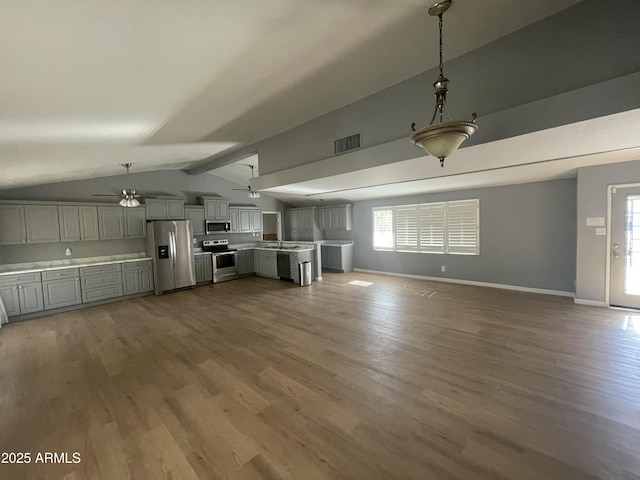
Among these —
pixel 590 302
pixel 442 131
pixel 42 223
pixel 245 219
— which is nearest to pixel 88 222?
pixel 42 223

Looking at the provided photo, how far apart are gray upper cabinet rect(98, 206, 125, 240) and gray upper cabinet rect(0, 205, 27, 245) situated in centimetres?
114

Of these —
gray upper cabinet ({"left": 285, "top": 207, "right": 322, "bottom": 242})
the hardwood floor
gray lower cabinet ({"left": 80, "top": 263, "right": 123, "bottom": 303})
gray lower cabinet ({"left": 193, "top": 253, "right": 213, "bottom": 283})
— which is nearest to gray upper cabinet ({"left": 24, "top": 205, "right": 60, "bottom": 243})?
gray lower cabinet ({"left": 80, "top": 263, "right": 123, "bottom": 303})

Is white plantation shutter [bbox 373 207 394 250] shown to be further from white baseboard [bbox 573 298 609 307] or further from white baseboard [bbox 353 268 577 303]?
white baseboard [bbox 573 298 609 307]

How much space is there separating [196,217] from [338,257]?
442cm

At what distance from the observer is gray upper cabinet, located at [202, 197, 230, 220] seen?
7.48 metres

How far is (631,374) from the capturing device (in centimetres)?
252

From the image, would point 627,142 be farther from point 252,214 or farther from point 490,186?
point 252,214

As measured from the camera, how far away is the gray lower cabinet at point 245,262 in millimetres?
7982

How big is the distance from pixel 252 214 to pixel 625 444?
27.5 feet

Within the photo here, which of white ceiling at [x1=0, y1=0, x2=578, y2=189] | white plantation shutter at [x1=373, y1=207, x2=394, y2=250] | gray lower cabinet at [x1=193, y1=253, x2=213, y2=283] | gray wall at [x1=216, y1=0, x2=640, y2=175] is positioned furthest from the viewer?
white plantation shutter at [x1=373, y1=207, x2=394, y2=250]

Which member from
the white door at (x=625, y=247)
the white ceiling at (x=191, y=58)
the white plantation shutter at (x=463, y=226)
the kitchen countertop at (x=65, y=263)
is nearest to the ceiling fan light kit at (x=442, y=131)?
the white ceiling at (x=191, y=58)

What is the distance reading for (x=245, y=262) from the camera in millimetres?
A: 8141

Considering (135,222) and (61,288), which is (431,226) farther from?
(61,288)

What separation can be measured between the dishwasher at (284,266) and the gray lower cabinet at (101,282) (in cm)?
370
